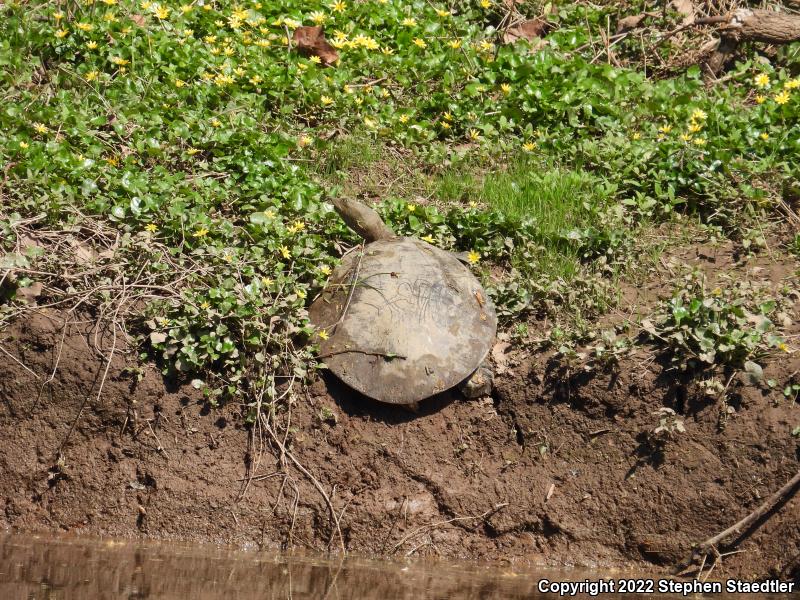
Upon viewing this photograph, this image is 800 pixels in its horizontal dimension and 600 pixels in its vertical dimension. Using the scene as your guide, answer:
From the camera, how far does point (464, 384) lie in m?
5.05

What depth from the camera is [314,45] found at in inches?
271

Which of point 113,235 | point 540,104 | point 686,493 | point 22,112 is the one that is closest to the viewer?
point 686,493

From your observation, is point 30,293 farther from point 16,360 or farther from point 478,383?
point 478,383

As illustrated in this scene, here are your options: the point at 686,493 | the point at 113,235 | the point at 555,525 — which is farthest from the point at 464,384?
the point at 113,235

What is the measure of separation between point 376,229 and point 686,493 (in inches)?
80.0

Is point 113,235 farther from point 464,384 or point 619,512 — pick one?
point 619,512

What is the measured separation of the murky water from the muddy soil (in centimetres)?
12

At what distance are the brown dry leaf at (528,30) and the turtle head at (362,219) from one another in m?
2.30

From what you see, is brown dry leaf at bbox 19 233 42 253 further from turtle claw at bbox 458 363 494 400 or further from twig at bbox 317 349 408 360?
turtle claw at bbox 458 363 494 400

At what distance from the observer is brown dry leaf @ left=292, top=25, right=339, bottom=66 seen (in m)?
Answer: 6.88

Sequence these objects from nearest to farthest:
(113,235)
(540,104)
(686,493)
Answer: (686,493)
(113,235)
(540,104)

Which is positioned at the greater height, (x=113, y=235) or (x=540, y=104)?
(x=540, y=104)

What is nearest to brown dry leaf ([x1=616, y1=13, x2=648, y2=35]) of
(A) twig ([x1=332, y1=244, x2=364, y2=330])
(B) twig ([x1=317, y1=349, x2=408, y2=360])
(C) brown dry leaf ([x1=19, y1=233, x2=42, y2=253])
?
(A) twig ([x1=332, y1=244, x2=364, y2=330])

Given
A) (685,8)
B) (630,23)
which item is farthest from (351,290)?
(685,8)
